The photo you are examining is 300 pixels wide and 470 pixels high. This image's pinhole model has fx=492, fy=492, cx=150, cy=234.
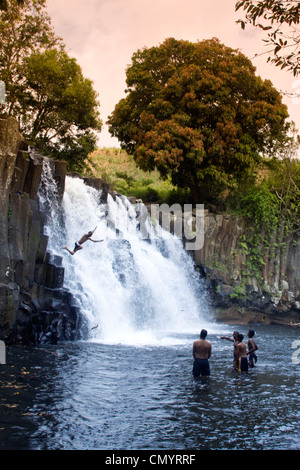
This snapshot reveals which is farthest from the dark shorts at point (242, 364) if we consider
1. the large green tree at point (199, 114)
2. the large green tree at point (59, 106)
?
the large green tree at point (59, 106)

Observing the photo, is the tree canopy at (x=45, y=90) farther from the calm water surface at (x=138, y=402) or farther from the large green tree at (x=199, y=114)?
the calm water surface at (x=138, y=402)

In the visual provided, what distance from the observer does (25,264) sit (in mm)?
15266

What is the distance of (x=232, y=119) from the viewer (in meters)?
27.3

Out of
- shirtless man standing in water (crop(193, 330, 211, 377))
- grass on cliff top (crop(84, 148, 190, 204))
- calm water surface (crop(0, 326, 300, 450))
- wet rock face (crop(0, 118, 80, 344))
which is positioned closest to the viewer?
calm water surface (crop(0, 326, 300, 450))

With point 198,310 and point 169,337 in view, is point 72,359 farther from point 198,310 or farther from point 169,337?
point 198,310

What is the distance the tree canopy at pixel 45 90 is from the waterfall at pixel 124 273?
23.5ft

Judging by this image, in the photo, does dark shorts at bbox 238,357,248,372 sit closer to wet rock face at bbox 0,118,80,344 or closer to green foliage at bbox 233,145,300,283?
wet rock face at bbox 0,118,80,344

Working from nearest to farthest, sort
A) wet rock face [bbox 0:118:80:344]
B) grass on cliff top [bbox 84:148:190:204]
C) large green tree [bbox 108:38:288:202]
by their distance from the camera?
wet rock face [bbox 0:118:80:344] < large green tree [bbox 108:38:288:202] < grass on cliff top [bbox 84:148:190:204]

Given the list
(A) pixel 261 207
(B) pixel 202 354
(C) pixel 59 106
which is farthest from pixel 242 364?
(C) pixel 59 106

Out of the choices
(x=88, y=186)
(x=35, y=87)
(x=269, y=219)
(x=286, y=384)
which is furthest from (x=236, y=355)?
(x=35, y=87)

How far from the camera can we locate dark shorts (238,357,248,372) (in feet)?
41.9

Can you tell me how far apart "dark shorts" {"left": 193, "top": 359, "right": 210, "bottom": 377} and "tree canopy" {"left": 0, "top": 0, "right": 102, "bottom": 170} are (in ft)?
62.3

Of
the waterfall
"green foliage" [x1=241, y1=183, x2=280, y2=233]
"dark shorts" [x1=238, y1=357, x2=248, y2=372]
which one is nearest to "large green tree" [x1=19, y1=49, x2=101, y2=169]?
the waterfall

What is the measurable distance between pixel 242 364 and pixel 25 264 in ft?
23.5
